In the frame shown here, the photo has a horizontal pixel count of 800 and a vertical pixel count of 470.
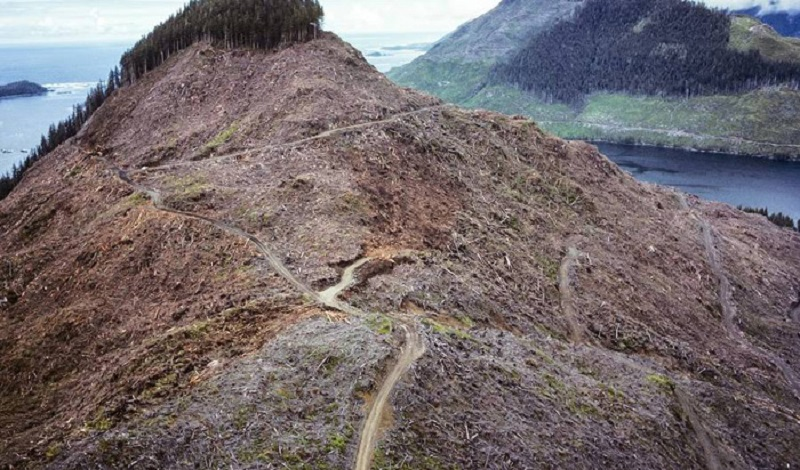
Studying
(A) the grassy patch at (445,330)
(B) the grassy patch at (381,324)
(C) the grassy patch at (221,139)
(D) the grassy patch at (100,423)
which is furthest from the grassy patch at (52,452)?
(C) the grassy patch at (221,139)

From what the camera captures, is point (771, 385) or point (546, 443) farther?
point (771, 385)

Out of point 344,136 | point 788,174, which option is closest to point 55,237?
point 344,136

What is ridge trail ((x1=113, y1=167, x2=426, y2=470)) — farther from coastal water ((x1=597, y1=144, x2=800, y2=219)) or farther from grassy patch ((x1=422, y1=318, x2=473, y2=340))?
coastal water ((x1=597, y1=144, x2=800, y2=219))

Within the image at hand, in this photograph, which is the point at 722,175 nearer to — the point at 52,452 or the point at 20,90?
the point at 52,452

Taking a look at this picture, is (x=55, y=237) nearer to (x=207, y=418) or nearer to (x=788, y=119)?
(x=207, y=418)

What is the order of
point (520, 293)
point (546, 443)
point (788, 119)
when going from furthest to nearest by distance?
point (788, 119) < point (520, 293) < point (546, 443)

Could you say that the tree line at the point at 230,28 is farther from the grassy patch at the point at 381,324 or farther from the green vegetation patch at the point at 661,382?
the green vegetation patch at the point at 661,382
